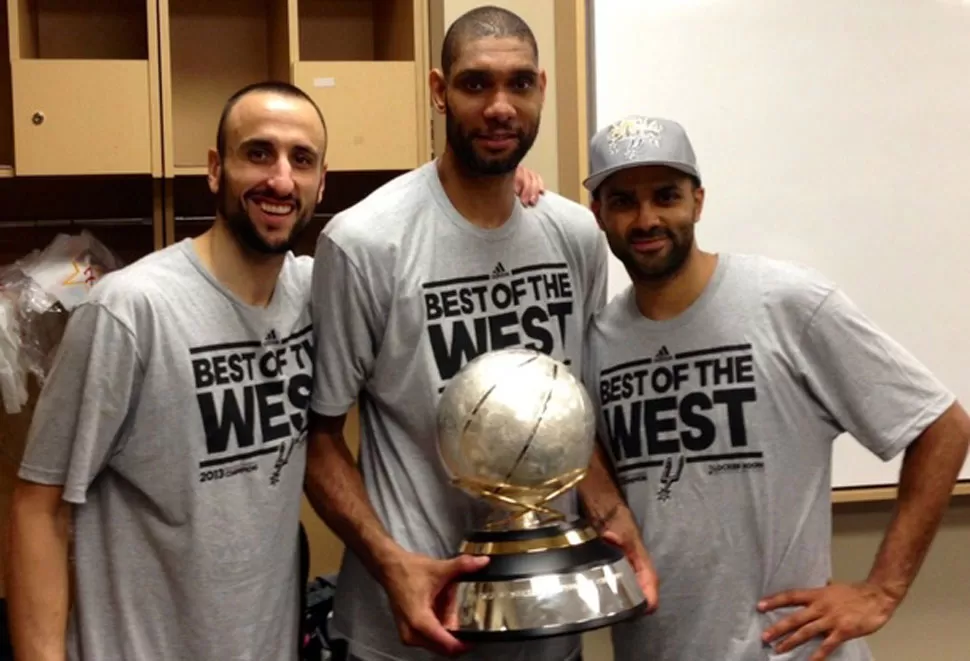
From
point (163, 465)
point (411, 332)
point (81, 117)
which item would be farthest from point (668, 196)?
point (81, 117)

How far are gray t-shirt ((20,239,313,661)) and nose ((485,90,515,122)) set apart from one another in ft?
1.32

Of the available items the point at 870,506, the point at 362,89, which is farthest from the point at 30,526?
the point at 870,506

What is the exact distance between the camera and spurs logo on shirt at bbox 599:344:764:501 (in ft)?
4.26

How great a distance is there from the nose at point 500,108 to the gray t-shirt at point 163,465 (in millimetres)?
401

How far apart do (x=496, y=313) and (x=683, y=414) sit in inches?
10.9

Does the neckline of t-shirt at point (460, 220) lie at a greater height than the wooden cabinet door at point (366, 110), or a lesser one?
lesser

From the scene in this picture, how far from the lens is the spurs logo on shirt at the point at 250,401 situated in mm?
1238

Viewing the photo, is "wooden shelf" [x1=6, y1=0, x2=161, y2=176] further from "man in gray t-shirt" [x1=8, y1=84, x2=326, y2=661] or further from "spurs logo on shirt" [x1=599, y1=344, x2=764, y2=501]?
"spurs logo on shirt" [x1=599, y1=344, x2=764, y2=501]

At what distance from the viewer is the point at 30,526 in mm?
1193

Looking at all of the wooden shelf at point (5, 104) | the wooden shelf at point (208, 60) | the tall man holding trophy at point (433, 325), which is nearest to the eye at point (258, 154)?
the tall man holding trophy at point (433, 325)

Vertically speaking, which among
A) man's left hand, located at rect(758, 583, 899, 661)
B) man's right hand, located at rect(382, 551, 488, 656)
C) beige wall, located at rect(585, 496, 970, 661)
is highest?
man's right hand, located at rect(382, 551, 488, 656)

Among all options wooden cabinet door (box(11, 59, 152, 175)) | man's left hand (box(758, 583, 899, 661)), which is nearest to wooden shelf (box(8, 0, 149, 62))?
wooden cabinet door (box(11, 59, 152, 175))

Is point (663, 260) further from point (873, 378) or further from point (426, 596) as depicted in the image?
point (426, 596)

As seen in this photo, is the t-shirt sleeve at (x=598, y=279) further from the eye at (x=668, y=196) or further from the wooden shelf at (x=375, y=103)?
the wooden shelf at (x=375, y=103)
